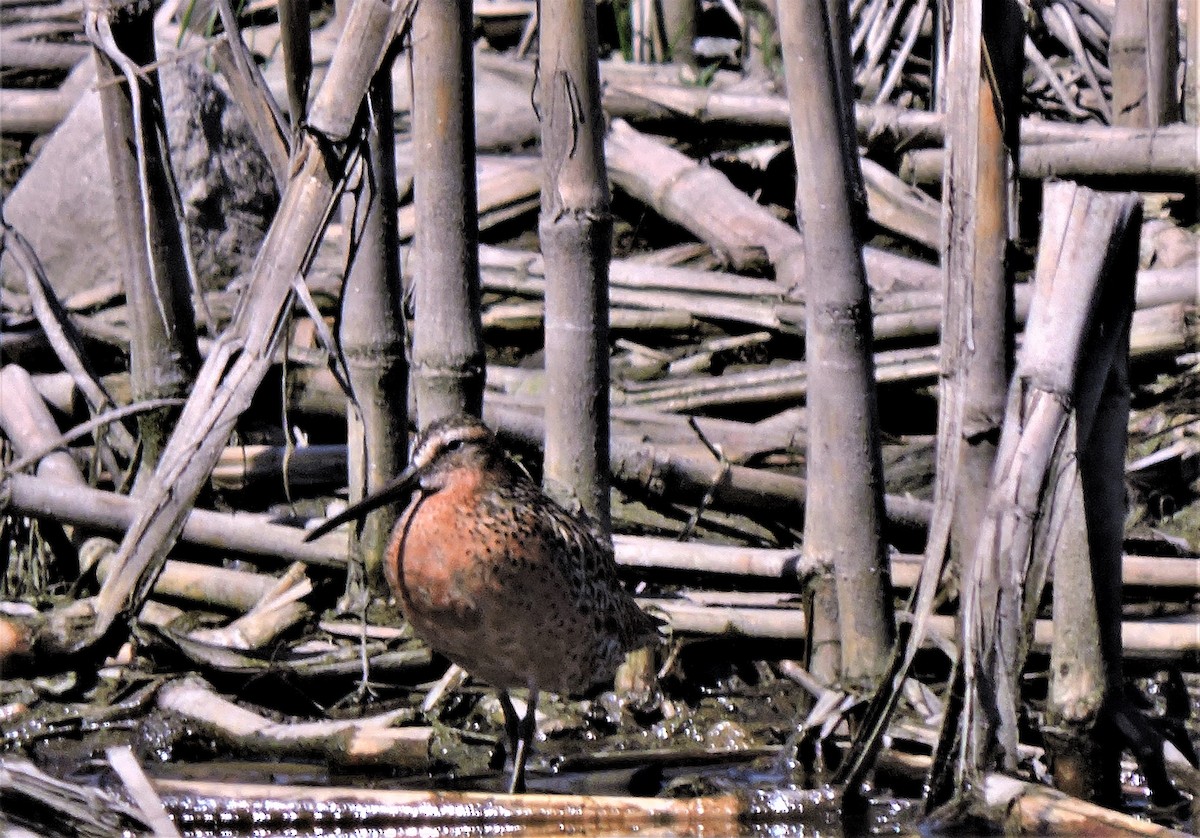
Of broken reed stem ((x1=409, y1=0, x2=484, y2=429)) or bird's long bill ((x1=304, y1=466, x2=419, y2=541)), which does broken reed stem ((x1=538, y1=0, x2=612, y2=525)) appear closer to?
broken reed stem ((x1=409, y1=0, x2=484, y2=429))

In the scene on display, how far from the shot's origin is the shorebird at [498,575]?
182 inches

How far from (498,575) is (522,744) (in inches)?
19.9

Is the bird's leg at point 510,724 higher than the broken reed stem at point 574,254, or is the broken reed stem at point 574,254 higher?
the broken reed stem at point 574,254

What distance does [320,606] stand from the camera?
5719 mm

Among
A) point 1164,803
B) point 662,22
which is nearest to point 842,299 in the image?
point 1164,803

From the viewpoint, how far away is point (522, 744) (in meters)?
4.54

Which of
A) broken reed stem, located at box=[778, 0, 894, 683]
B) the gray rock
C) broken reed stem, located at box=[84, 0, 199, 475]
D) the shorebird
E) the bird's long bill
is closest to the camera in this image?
A: broken reed stem, located at box=[778, 0, 894, 683]

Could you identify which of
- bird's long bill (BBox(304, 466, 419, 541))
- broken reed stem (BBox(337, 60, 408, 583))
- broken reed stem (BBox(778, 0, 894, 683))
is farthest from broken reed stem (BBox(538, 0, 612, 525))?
broken reed stem (BBox(337, 60, 408, 583))

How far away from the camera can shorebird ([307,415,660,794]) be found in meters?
4.63

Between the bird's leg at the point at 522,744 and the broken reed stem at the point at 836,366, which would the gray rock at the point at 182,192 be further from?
the broken reed stem at the point at 836,366

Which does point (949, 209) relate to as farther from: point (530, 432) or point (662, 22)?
point (662, 22)

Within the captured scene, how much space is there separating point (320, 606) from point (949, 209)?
2.94 m

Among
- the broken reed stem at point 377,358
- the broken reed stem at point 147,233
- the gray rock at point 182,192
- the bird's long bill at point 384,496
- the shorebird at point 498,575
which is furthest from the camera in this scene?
the gray rock at point 182,192

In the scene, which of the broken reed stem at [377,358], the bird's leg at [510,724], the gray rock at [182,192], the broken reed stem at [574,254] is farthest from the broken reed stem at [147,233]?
the gray rock at [182,192]
